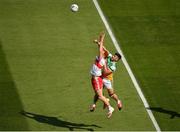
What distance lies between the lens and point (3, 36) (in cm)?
2659

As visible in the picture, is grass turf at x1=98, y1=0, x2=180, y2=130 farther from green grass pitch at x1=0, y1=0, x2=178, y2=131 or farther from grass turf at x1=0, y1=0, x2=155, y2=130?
grass turf at x1=0, y1=0, x2=155, y2=130

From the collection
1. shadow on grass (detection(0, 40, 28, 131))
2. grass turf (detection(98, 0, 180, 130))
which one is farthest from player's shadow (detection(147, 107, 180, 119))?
shadow on grass (detection(0, 40, 28, 131))

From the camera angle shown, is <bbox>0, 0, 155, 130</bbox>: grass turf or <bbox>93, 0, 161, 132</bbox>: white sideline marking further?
<bbox>93, 0, 161, 132</bbox>: white sideline marking

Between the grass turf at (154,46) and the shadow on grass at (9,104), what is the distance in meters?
4.49

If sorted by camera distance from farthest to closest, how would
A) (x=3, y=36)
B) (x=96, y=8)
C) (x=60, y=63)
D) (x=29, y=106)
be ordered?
(x=96, y=8), (x=3, y=36), (x=60, y=63), (x=29, y=106)

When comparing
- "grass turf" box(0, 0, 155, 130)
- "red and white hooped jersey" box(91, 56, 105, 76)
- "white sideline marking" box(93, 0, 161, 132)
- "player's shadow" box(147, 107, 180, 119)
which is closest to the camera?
"red and white hooped jersey" box(91, 56, 105, 76)

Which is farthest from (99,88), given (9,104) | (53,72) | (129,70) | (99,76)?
(129,70)

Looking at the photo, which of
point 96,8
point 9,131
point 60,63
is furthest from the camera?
point 96,8

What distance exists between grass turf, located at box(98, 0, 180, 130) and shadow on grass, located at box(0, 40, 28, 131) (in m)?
4.49

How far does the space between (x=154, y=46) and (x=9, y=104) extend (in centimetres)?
729

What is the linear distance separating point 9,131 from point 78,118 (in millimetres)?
2399

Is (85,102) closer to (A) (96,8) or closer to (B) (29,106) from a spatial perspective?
(B) (29,106)

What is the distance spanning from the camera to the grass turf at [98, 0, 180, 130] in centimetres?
2247

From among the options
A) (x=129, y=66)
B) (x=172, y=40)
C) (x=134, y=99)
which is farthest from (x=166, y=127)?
(x=172, y=40)
